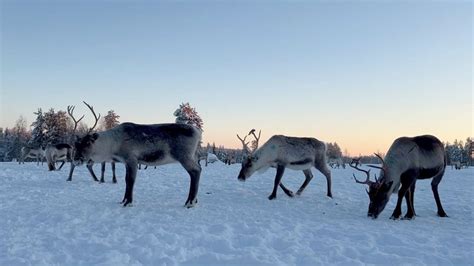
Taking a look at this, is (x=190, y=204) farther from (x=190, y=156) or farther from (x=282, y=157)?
(x=282, y=157)

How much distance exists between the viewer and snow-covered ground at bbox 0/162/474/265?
4.89 meters

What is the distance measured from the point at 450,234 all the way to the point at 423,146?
2.85 meters

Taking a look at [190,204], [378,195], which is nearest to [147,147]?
[190,204]

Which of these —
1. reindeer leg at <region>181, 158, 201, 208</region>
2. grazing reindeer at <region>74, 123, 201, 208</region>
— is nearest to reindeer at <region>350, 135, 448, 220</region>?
reindeer leg at <region>181, 158, 201, 208</region>

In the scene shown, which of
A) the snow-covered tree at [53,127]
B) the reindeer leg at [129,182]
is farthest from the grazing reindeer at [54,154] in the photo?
the snow-covered tree at [53,127]

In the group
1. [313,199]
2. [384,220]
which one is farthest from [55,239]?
[313,199]

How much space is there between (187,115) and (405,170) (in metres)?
43.7

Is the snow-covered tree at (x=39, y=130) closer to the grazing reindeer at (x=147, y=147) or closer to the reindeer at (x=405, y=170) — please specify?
the grazing reindeer at (x=147, y=147)

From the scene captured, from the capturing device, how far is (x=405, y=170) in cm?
836

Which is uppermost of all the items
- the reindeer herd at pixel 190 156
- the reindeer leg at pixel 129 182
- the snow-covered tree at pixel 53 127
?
the snow-covered tree at pixel 53 127

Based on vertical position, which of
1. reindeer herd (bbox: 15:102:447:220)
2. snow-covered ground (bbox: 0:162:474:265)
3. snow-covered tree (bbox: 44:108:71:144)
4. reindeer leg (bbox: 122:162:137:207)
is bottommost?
snow-covered ground (bbox: 0:162:474:265)

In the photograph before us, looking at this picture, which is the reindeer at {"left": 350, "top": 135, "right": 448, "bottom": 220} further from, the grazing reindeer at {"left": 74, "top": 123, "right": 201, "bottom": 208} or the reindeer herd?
the grazing reindeer at {"left": 74, "top": 123, "right": 201, "bottom": 208}

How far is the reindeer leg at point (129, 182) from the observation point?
8945 millimetres

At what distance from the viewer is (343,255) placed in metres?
5.03
